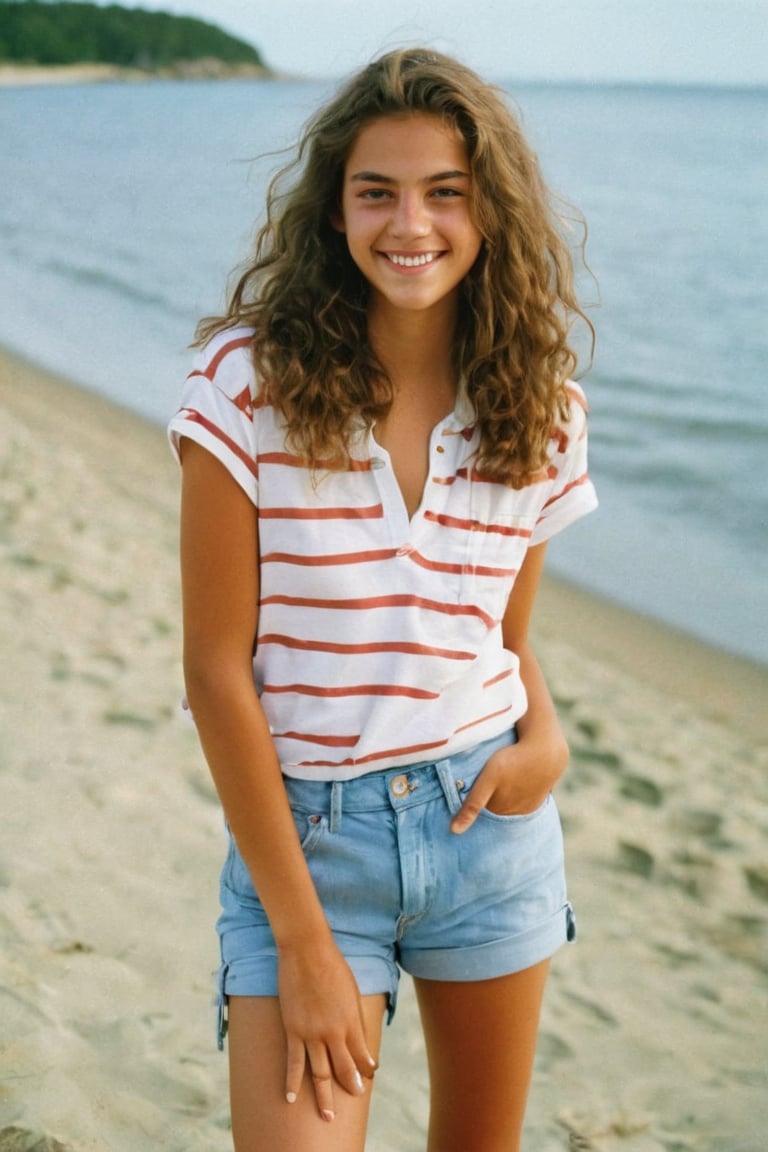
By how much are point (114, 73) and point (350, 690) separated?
4342 inches

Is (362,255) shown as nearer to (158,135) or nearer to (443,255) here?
(443,255)

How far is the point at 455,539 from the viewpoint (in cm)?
197

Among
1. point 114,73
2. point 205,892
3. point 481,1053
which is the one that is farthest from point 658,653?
point 114,73

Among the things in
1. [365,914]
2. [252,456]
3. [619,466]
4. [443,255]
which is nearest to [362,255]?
[443,255]

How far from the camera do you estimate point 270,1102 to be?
180 cm

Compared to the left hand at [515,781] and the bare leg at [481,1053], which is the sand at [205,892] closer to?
the bare leg at [481,1053]

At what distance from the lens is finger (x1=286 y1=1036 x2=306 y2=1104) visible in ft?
5.88

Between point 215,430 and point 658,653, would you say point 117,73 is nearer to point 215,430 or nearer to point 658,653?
point 658,653

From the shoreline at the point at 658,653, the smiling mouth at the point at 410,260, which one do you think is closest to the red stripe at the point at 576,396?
the smiling mouth at the point at 410,260

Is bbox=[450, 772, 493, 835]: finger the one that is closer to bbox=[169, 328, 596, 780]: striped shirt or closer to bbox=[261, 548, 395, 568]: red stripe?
bbox=[169, 328, 596, 780]: striped shirt

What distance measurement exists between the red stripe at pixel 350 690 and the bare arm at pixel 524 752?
0.19 meters

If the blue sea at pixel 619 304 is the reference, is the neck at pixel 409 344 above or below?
above

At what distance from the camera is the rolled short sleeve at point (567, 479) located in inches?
83.7

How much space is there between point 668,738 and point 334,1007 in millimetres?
3538
